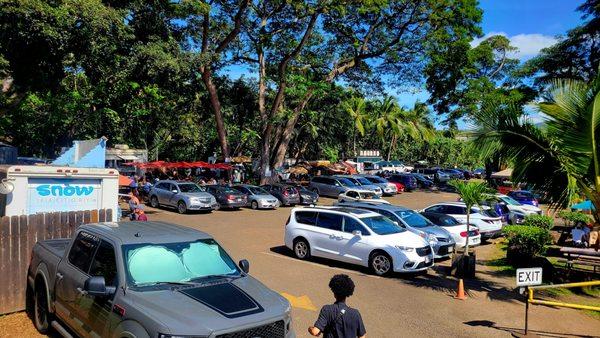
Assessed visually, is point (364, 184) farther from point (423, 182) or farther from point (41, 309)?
point (41, 309)

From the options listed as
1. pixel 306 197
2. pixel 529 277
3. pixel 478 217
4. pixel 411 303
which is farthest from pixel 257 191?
pixel 529 277

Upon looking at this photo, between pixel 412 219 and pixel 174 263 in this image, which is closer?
pixel 174 263

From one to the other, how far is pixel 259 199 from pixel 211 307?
2251 cm

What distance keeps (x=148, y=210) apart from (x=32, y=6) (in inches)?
466

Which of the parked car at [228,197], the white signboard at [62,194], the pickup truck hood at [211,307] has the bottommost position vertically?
the parked car at [228,197]

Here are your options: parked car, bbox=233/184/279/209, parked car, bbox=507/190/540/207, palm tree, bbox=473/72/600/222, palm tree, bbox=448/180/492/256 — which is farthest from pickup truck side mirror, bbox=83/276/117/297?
parked car, bbox=507/190/540/207

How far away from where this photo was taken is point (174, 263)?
5840 millimetres

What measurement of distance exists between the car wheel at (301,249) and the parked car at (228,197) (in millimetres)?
12720

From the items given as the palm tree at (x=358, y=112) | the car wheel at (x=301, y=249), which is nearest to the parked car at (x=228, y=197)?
the car wheel at (x=301, y=249)

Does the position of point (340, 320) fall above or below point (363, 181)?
below

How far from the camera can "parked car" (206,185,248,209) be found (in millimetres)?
26391

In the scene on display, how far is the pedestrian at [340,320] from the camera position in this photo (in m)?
4.79

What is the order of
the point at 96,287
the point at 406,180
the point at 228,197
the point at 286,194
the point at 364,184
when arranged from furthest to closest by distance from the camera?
the point at 406,180
the point at 364,184
the point at 286,194
the point at 228,197
the point at 96,287

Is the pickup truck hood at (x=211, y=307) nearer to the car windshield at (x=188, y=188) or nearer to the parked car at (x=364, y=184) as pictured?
the car windshield at (x=188, y=188)
